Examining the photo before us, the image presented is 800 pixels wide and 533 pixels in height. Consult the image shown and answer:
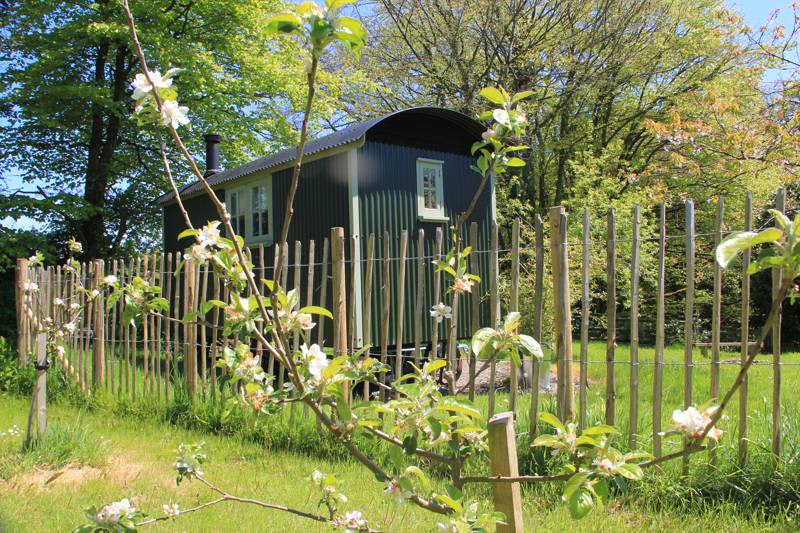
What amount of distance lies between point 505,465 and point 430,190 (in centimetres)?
1048

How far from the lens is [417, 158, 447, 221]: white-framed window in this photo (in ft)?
38.4

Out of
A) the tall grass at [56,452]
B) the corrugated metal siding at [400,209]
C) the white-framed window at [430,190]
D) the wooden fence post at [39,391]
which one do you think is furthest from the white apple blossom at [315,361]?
the white-framed window at [430,190]

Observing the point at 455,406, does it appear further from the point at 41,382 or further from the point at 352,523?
the point at 41,382

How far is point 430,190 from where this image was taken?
11914 millimetres

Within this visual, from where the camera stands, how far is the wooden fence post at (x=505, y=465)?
5.33ft

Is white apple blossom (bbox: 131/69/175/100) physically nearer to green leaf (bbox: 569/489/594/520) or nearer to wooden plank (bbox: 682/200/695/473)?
green leaf (bbox: 569/489/594/520)

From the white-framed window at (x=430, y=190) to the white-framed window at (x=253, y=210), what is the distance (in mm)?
2934

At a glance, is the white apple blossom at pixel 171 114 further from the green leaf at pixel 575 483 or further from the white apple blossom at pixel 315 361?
the green leaf at pixel 575 483

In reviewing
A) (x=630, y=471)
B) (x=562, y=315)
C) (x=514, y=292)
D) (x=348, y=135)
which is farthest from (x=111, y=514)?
(x=348, y=135)

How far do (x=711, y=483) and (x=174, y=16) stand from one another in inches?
642

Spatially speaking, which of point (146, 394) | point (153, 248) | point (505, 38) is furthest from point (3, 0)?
point (146, 394)

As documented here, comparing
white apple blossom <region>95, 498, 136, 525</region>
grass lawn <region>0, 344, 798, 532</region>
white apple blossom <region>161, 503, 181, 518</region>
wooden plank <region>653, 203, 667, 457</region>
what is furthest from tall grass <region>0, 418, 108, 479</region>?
wooden plank <region>653, 203, 667, 457</region>

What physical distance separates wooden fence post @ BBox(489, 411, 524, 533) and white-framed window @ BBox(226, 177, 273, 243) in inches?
429

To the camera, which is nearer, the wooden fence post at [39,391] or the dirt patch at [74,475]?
the dirt patch at [74,475]
